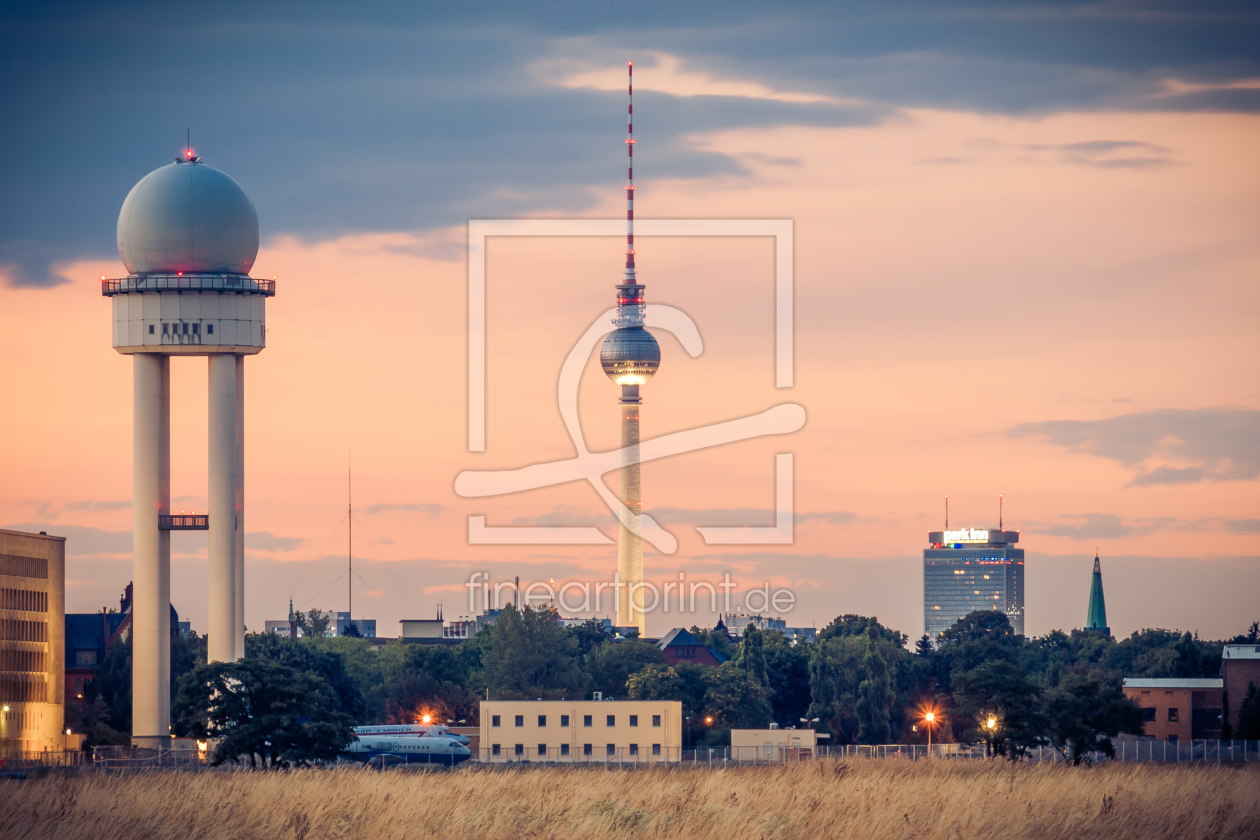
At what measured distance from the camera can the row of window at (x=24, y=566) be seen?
115m

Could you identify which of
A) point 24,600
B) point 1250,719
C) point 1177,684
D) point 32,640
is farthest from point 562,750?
point 1177,684

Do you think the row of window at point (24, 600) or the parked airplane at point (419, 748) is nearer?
the parked airplane at point (419, 748)

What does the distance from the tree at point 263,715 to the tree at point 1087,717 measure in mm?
40799

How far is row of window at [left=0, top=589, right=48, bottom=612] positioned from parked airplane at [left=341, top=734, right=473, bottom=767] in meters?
24.2

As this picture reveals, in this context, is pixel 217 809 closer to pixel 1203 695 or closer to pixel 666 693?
pixel 666 693

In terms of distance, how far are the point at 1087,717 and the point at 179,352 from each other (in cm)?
A: 5908

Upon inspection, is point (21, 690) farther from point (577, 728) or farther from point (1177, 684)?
point (1177, 684)

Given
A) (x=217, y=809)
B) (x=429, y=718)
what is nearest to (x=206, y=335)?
(x=429, y=718)

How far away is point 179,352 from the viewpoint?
107 m

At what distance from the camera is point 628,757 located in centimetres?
12612

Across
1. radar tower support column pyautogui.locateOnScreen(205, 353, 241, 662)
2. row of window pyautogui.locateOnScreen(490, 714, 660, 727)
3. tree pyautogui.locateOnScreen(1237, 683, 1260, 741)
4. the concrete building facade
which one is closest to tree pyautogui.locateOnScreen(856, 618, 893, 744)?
row of window pyautogui.locateOnScreen(490, 714, 660, 727)

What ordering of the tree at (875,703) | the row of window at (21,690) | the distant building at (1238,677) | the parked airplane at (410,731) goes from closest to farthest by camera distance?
the row of window at (21,690), the parked airplane at (410,731), the distant building at (1238,677), the tree at (875,703)

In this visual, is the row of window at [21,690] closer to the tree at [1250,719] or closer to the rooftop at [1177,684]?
the tree at [1250,719]

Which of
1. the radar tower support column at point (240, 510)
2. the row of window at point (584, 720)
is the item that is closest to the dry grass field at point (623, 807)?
the radar tower support column at point (240, 510)
